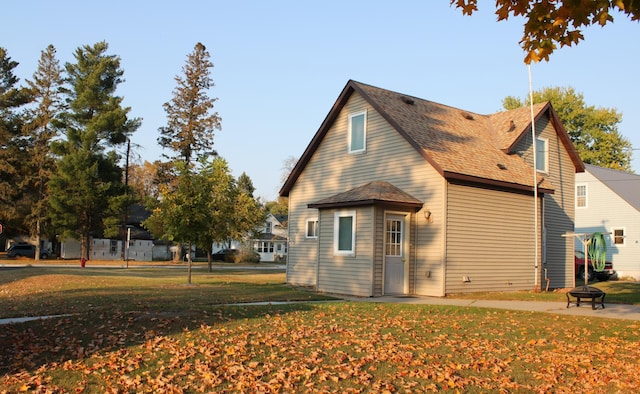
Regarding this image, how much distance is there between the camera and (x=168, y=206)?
19.6 meters

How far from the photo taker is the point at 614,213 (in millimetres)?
37375

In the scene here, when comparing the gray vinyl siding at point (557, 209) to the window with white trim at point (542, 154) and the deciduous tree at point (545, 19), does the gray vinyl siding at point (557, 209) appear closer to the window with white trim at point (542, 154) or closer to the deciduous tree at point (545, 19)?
the window with white trim at point (542, 154)

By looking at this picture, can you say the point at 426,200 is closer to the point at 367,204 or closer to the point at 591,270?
the point at 367,204

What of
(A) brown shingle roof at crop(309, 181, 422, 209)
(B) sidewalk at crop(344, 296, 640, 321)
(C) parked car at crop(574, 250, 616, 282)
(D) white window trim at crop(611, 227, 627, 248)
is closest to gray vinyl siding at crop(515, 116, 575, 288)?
(A) brown shingle roof at crop(309, 181, 422, 209)

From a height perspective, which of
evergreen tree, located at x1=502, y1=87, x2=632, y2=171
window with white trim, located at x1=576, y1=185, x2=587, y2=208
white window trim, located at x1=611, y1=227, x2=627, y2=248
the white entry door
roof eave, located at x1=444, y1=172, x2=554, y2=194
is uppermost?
evergreen tree, located at x1=502, y1=87, x2=632, y2=171

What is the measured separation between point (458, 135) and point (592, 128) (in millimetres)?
43527

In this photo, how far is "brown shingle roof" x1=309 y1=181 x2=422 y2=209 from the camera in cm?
1730

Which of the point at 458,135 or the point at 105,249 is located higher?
the point at 458,135

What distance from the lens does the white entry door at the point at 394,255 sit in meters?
17.8

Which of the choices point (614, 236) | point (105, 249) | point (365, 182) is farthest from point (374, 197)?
point (105, 249)

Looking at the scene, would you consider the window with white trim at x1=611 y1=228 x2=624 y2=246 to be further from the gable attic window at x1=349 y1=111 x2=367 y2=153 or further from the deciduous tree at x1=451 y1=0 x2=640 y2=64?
the deciduous tree at x1=451 y1=0 x2=640 y2=64

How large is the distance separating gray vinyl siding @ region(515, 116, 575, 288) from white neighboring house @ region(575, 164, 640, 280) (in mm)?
15689

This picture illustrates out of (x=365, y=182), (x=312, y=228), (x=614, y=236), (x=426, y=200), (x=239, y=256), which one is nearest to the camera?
(x=426, y=200)

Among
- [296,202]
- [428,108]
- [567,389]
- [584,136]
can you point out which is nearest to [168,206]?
[296,202]
